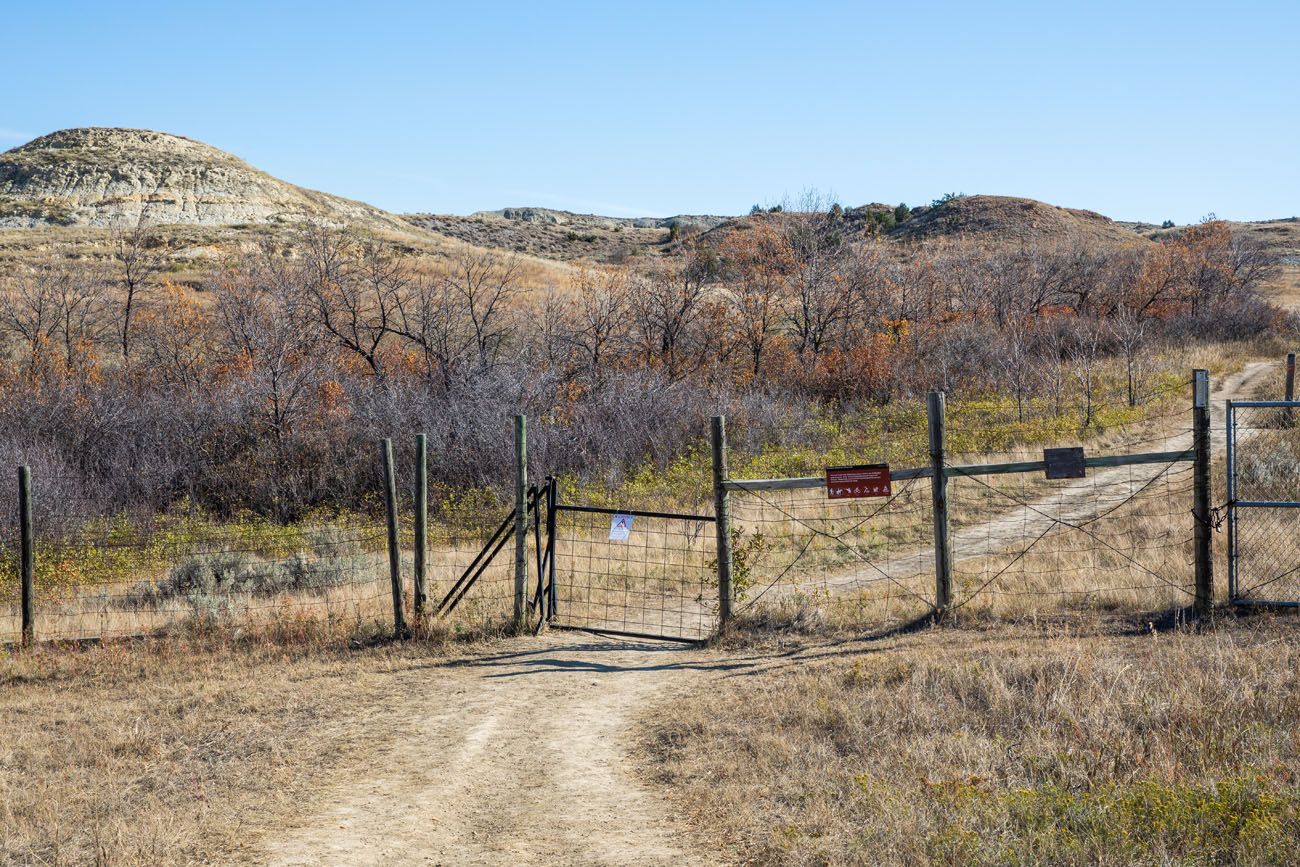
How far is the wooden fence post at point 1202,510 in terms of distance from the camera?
29.5 feet

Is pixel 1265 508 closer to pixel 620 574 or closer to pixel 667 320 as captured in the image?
pixel 620 574

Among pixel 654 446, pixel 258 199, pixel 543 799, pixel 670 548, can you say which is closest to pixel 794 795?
pixel 543 799

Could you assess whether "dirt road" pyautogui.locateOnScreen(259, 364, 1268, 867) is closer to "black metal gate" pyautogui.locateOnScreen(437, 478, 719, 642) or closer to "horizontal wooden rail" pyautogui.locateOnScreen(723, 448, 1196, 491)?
"black metal gate" pyautogui.locateOnScreen(437, 478, 719, 642)

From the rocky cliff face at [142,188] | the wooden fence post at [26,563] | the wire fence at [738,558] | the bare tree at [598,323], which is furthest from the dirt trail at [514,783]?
the rocky cliff face at [142,188]

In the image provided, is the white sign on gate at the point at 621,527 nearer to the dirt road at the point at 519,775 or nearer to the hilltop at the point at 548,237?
the dirt road at the point at 519,775

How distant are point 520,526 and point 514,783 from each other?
3.78 m

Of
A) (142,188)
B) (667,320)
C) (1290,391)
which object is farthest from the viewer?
(142,188)

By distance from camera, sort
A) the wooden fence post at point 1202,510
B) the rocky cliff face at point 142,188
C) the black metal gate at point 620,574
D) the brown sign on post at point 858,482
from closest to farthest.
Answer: the wooden fence post at point 1202,510
the brown sign on post at point 858,482
the black metal gate at point 620,574
the rocky cliff face at point 142,188

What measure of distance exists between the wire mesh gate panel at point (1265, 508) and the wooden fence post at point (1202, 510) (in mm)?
184

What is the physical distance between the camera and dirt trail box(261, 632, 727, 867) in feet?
18.4

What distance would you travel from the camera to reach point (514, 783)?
6598 mm

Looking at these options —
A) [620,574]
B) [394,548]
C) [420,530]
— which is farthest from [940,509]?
[394,548]

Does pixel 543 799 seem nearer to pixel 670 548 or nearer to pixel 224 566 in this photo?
pixel 670 548

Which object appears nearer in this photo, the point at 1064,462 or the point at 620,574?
the point at 1064,462
